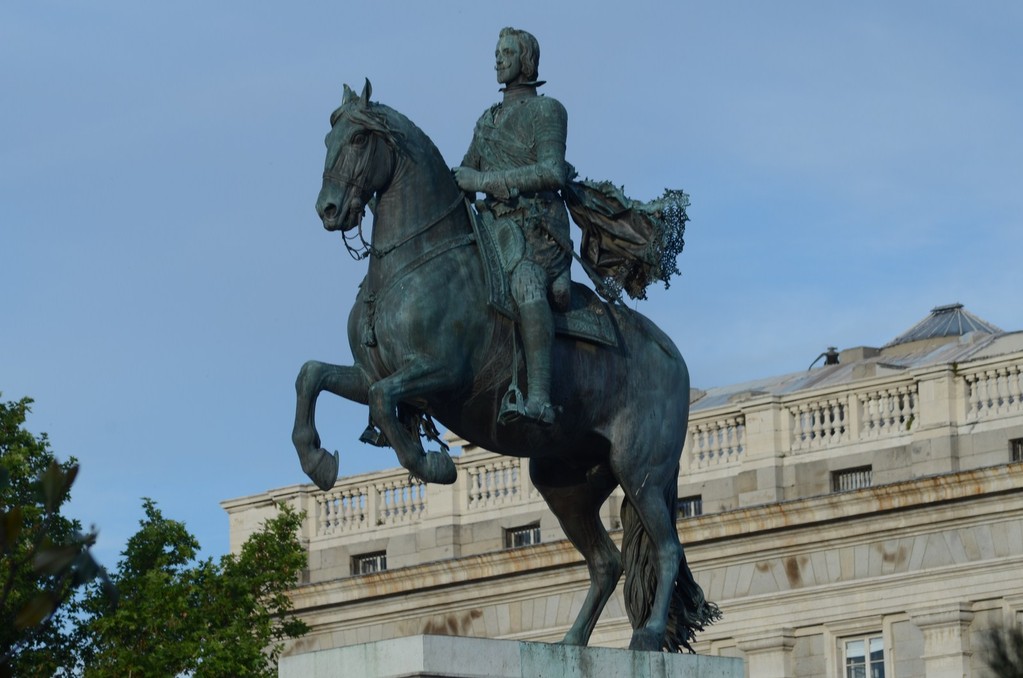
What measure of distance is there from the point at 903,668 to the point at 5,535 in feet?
162

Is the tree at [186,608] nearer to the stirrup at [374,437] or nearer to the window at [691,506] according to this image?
the window at [691,506]

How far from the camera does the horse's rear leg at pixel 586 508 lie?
22.2 meters

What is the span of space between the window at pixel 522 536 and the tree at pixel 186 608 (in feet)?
57.4

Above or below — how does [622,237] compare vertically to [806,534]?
below

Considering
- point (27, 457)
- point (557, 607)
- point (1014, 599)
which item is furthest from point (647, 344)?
point (557, 607)

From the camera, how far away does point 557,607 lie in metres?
65.9

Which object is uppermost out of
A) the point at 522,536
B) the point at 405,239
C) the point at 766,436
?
the point at 766,436

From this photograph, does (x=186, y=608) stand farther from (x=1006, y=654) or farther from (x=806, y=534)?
(x=1006, y=654)

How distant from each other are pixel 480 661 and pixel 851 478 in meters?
44.3

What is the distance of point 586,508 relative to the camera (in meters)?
22.3

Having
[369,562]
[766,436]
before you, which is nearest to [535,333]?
[766,436]

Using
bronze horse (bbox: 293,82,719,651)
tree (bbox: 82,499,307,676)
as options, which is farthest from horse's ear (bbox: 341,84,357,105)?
tree (bbox: 82,499,307,676)

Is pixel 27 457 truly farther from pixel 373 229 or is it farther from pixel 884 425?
pixel 373 229

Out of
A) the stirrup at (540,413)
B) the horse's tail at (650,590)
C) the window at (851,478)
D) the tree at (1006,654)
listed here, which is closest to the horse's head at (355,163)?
the stirrup at (540,413)
